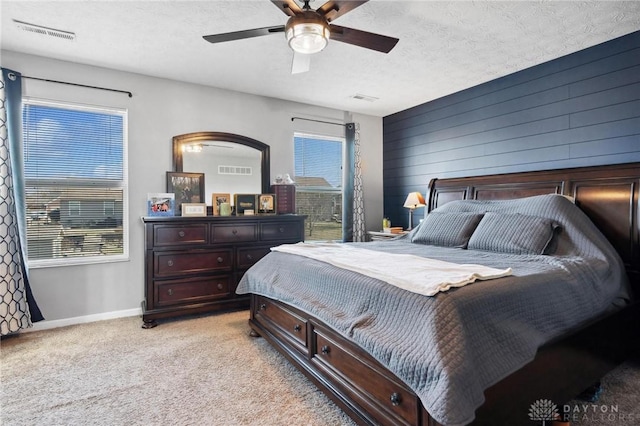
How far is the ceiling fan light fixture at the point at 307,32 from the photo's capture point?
1.92m

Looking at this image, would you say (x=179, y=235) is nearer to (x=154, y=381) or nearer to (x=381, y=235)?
(x=154, y=381)

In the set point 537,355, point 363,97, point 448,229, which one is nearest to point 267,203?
point 363,97

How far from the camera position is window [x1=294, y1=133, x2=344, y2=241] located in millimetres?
4703

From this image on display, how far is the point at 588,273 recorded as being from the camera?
199 cm

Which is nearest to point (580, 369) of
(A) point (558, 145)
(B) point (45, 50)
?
(A) point (558, 145)

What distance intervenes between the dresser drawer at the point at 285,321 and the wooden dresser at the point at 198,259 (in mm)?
895

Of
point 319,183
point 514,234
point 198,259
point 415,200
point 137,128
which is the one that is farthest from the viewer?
point 319,183

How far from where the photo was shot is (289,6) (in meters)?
1.87

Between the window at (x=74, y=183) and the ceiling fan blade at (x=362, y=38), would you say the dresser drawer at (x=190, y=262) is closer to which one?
the window at (x=74, y=183)

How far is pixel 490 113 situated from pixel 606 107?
1.09 m

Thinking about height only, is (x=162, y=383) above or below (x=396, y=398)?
below

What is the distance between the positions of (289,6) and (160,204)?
2507 millimetres

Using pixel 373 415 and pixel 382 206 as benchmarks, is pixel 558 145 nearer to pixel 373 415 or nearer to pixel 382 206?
pixel 382 206

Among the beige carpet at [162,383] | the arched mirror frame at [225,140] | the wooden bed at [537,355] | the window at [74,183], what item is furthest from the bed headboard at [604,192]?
the window at [74,183]
